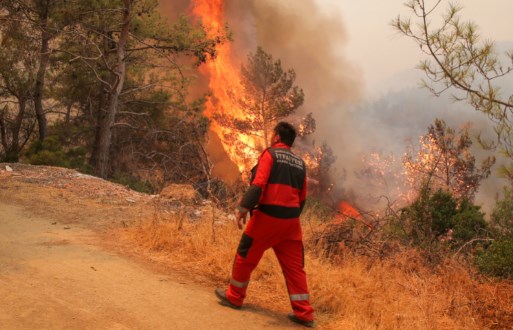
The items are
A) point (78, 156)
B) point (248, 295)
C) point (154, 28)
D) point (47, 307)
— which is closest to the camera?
point (47, 307)

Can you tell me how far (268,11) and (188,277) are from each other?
161ft

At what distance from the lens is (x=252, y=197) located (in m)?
4.37

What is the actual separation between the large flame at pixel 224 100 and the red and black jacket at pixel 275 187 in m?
33.1

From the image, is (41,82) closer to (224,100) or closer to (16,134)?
(16,134)

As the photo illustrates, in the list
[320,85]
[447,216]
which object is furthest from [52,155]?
[320,85]

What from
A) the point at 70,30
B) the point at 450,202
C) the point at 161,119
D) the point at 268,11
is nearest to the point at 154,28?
the point at 70,30

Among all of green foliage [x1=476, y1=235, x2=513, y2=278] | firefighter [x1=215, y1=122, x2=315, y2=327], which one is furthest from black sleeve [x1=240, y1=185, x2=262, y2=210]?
green foliage [x1=476, y1=235, x2=513, y2=278]

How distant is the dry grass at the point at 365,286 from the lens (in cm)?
462

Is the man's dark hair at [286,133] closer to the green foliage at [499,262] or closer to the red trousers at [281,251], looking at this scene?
the red trousers at [281,251]

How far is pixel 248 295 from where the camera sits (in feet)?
17.2

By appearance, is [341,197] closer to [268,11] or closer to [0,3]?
[268,11]

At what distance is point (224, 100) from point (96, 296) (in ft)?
116

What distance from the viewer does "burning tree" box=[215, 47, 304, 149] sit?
37.1 meters

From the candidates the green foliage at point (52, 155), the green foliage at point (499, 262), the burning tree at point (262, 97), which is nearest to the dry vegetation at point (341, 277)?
the green foliage at point (499, 262)
